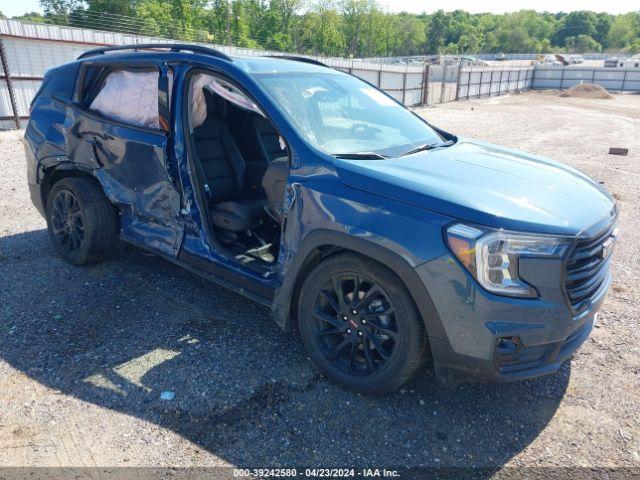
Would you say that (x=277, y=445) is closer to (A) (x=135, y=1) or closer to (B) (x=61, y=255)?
(B) (x=61, y=255)

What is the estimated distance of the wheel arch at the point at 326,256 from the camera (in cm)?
247

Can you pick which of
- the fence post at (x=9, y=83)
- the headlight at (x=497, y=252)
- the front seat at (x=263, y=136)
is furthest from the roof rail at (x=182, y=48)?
the fence post at (x=9, y=83)

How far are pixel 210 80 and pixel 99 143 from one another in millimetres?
1068

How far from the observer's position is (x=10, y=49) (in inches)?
527

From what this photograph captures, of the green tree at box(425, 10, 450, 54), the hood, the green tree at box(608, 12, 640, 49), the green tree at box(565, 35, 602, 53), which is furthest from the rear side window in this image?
the green tree at box(608, 12, 640, 49)

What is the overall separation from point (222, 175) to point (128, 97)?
98 cm

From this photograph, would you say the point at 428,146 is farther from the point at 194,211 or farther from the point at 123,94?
the point at 123,94

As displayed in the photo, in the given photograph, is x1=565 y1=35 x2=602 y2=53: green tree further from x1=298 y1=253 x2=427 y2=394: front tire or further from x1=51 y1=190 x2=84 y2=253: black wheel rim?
x1=298 y1=253 x2=427 y2=394: front tire

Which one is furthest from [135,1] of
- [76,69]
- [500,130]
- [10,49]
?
[76,69]

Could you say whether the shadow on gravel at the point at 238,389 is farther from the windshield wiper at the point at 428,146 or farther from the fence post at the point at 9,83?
the fence post at the point at 9,83

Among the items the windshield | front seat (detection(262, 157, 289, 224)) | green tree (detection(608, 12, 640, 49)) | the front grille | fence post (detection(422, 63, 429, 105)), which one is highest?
green tree (detection(608, 12, 640, 49))

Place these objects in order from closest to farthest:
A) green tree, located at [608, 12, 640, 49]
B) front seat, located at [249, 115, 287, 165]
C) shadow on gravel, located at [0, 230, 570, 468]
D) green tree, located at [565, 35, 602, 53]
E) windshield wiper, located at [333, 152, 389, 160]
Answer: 1. shadow on gravel, located at [0, 230, 570, 468]
2. windshield wiper, located at [333, 152, 389, 160]
3. front seat, located at [249, 115, 287, 165]
4. green tree, located at [565, 35, 602, 53]
5. green tree, located at [608, 12, 640, 49]

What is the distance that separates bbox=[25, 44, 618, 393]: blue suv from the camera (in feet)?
7.83

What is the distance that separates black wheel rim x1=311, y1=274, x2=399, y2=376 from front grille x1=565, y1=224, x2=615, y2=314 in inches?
36.0
